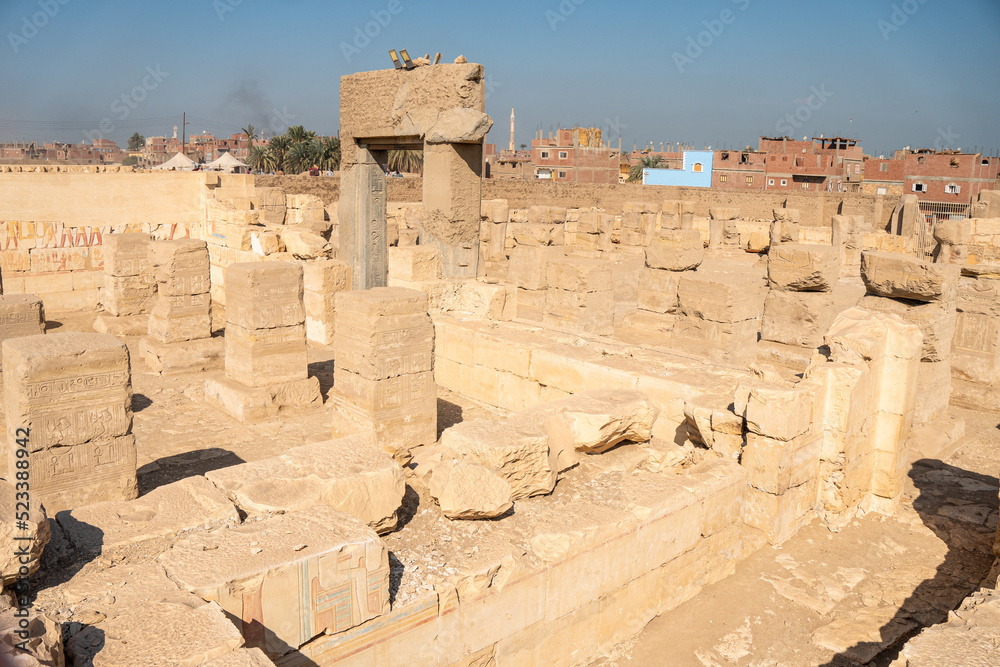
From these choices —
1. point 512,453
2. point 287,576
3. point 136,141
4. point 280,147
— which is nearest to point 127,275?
point 512,453

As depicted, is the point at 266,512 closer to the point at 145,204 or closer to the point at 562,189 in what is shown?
the point at 145,204

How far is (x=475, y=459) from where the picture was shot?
14.7 ft

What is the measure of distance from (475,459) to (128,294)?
928 cm

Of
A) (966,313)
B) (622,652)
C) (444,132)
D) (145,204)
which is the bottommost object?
(622,652)

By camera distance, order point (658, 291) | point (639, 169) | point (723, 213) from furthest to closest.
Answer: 1. point (639, 169)
2. point (723, 213)
3. point (658, 291)

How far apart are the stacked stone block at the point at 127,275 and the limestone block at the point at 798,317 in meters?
9.20

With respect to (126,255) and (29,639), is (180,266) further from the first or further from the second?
(29,639)

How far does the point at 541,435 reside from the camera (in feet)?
15.1

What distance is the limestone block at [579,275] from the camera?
10875 millimetres

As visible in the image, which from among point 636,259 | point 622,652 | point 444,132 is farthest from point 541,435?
point 636,259

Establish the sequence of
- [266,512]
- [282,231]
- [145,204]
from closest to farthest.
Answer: [266,512] → [282,231] → [145,204]

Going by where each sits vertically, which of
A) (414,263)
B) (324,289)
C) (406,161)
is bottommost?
(324,289)

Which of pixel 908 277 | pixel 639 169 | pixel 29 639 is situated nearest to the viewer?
pixel 29 639

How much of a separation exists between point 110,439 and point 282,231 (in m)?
8.09
